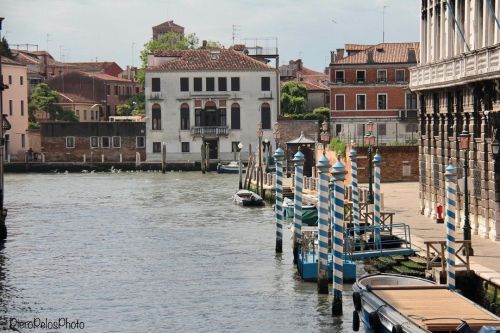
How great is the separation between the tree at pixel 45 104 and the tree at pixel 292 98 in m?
20.3

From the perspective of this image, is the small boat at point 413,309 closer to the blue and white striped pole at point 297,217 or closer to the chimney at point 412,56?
the blue and white striped pole at point 297,217

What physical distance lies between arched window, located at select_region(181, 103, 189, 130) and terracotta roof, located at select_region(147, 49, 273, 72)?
8.90 feet

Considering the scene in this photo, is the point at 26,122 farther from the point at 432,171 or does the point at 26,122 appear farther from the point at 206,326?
the point at 206,326

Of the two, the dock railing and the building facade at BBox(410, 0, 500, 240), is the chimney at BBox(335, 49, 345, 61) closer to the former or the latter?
the building facade at BBox(410, 0, 500, 240)

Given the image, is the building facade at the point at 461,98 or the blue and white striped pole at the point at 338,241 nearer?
the blue and white striped pole at the point at 338,241

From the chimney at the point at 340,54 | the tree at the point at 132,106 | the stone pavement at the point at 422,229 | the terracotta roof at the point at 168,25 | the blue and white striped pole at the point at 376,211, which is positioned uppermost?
the terracotta roof at the point at 168,25

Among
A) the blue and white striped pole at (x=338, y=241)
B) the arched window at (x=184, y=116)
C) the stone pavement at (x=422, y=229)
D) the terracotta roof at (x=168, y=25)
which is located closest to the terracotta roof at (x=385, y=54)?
the arched window at (x=184, y=116)

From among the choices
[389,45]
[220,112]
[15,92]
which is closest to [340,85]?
[389,45]

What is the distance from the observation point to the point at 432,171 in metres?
38.9

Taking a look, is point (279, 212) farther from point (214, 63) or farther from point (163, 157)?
point (214, 63)

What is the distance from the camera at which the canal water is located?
26359mm

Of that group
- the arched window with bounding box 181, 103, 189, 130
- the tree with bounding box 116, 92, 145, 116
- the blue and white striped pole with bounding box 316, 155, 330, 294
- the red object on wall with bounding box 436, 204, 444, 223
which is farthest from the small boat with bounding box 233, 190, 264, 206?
the tree with bounding box 116, 92, 145, 116

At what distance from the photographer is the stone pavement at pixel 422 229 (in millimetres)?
25484

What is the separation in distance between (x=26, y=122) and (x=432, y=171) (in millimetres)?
61593
